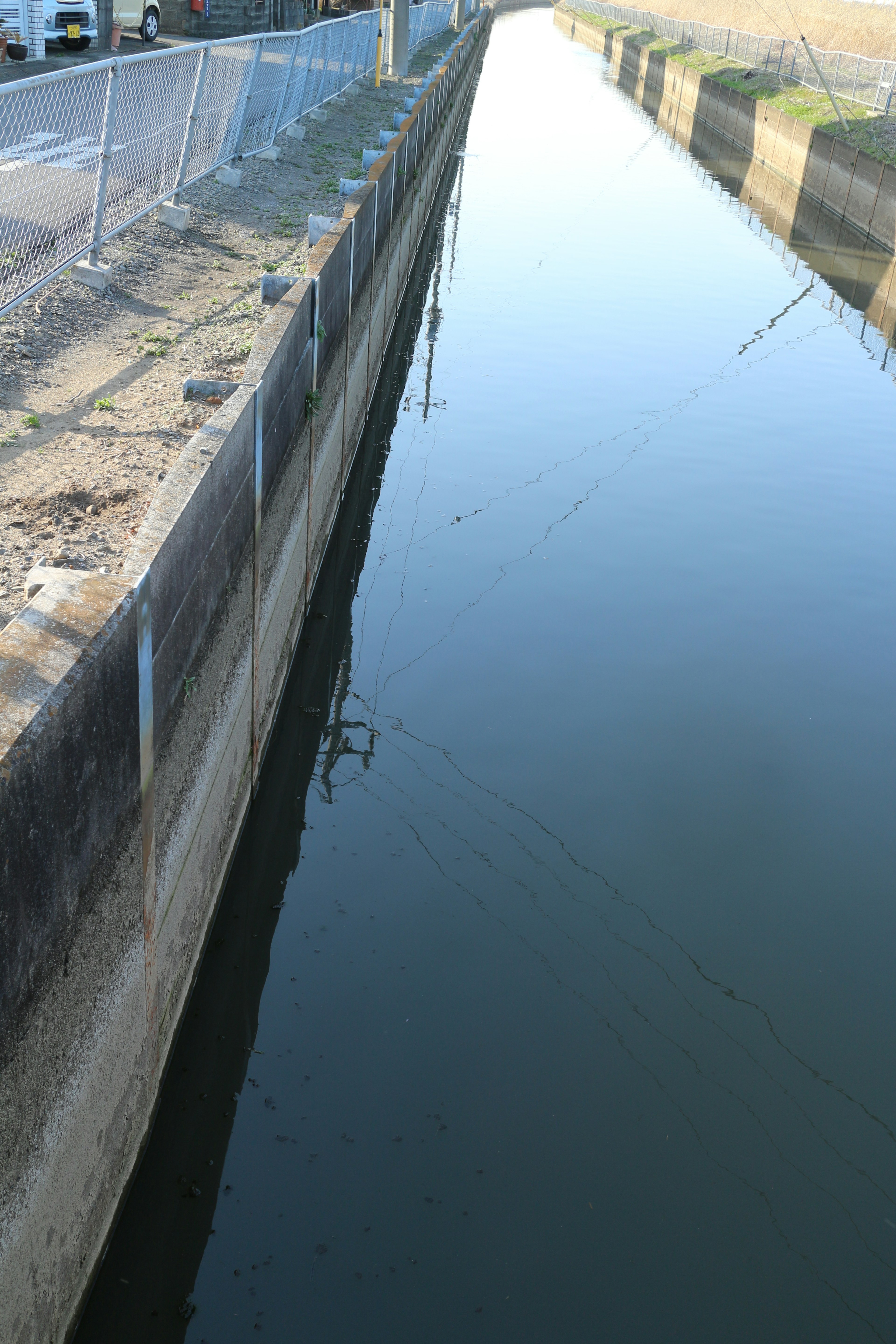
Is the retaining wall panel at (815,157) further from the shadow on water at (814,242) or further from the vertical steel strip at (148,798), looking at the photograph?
the vertical steel strip at (148,798)

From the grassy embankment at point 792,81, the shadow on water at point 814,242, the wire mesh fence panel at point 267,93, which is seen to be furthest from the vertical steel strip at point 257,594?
the grassy embankment at point 792,81

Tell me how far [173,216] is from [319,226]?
269 cm

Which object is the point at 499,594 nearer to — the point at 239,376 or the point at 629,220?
the point at 239,376

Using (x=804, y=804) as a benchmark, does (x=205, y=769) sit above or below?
above

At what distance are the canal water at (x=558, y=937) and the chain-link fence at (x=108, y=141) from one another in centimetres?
355

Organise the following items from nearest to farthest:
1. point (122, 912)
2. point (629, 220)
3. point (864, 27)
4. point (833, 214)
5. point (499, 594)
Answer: point (122, 912), point (499, 594), point (629, 220), point (833, 214), point (864, 27)

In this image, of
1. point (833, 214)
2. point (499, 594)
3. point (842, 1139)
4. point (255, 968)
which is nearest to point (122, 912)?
point (255, 968)

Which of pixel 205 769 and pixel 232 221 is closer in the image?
pixel 205 769

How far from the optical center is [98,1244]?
4492mm

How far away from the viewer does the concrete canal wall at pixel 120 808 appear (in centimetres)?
339

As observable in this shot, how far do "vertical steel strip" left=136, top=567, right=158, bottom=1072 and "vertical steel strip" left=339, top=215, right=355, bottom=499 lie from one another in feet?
24.7

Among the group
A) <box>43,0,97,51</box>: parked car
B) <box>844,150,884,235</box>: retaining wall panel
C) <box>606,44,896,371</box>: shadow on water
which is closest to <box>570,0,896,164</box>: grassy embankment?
<box>844,150,884,235</box>: retaining wall panel

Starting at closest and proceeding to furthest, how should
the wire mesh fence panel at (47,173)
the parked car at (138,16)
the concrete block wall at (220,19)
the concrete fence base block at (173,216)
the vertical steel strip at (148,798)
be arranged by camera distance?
the vertical steel strip at (148,798) < the wire mesh fence panel at (47,173) < the concrete fence base block at (173,216) < the parked car at (138,16) < the concrete block wall at (220,19)

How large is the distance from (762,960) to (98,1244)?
12.5 ft
